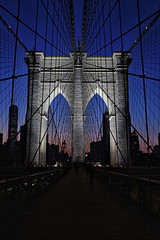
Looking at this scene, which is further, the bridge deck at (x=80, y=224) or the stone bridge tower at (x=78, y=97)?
the stone bridge tower at (x=78, y=97)

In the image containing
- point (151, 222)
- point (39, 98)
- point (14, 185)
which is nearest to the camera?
point (151, 222)

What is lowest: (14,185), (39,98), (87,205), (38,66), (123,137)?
(87,205)

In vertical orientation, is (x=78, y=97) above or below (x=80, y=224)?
above

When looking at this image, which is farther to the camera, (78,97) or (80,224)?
(78,97)

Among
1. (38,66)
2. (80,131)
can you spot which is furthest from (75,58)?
(80,131)

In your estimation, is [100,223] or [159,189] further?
[100,223]

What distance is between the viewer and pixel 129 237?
2.73 metres

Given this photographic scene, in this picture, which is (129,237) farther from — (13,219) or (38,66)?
(38,66)

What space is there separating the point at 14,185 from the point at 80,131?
20.2 m

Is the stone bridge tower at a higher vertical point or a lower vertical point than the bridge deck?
higher

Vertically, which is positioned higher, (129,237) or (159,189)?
(159,189)

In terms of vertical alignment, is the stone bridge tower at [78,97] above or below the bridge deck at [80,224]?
above

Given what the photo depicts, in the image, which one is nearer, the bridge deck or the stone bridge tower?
the bridge deck

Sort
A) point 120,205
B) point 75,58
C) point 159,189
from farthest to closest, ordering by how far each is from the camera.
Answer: point 75,58 → point 120,205 → point 159,189
